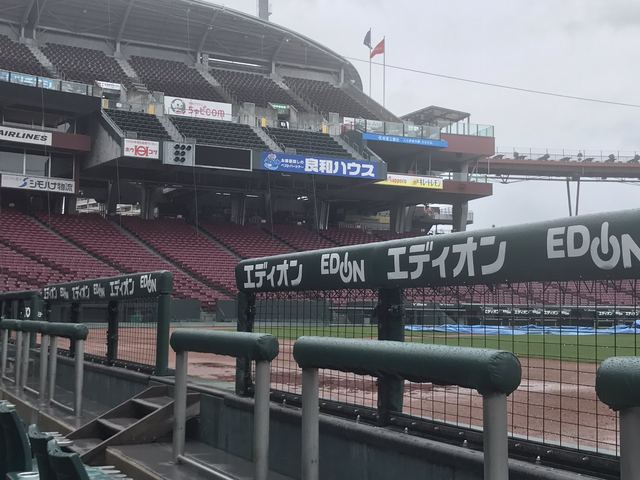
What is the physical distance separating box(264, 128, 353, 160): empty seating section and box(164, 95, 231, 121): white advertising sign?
9.54 feet

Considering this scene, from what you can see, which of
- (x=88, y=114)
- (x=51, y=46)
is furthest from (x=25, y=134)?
(x=51, y=46)

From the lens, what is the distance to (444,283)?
3637 millimetres

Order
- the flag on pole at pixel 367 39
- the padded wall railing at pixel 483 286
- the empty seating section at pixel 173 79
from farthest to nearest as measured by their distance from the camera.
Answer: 1. the flag on pole at pixel 367 39
2. the empty seating section at pixel 173 79
3. the padded wall railing at pixel 483 286

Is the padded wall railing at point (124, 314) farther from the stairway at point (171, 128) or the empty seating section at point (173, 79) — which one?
the empty seating section at point (173, 79)

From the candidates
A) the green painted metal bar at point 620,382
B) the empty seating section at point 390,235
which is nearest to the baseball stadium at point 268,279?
the green painted metal bar at point 620,382

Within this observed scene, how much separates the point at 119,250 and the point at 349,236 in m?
14.1

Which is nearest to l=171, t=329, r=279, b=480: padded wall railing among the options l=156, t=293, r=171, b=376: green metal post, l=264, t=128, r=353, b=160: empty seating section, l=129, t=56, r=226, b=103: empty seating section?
l=156, t=293, r=171, b=376: green metal post

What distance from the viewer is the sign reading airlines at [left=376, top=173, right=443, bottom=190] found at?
3503cm

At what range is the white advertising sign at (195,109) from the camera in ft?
113

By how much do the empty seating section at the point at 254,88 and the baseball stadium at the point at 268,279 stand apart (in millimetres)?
160

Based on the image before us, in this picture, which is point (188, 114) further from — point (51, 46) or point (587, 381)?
point (587, 381)

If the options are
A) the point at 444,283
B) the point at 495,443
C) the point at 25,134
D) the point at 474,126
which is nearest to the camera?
the point at 495,443

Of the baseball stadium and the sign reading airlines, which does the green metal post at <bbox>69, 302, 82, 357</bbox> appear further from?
the sign reading airlines

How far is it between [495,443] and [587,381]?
760cm
